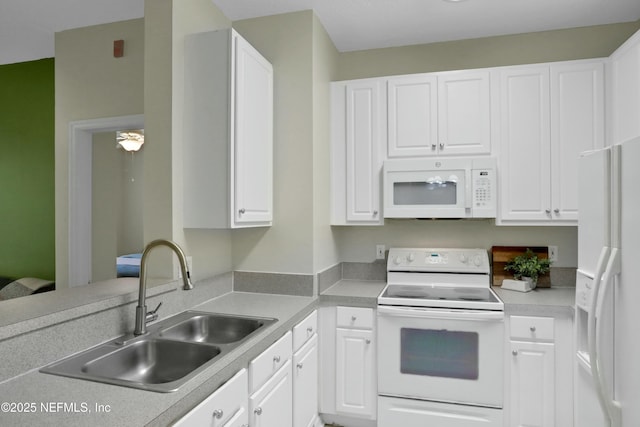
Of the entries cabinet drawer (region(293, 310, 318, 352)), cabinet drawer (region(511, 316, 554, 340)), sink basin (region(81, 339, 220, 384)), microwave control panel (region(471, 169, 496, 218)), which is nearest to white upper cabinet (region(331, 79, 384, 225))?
microwave control panel (region(471, 169, 496, 218))

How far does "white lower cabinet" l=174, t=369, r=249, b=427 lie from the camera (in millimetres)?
1166

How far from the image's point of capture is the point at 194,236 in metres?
2.18

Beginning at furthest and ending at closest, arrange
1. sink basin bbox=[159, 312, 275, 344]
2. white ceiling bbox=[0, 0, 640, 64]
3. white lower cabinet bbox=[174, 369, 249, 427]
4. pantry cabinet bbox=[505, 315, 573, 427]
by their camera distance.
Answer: white ceiling bbox=[0, 0, 640, 64] → pantry cabinet bbox=[505, 315, 573, 427] → sink basin bbox=[159, 312, 275, 344] → white lower cabinet bbox=[174, 369, 249, 427]

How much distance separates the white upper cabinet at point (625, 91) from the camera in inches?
81.5

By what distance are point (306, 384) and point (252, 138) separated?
1.41m

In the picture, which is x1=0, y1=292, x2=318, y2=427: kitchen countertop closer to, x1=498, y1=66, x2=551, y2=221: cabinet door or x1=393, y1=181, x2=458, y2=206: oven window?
x1=393, y1=181, x2=458, y2=206: oven window

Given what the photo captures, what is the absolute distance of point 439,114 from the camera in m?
2.62

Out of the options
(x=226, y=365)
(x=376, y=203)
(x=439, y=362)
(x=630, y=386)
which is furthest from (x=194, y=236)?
(x=630, y=386)

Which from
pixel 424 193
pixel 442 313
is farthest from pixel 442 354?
pixel 424 193

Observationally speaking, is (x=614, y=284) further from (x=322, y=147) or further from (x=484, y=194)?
(x=322, y=147)

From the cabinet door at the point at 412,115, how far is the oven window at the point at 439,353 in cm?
117

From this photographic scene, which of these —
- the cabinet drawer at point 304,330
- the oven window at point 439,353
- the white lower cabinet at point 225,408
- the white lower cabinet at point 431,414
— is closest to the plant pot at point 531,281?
the oven window at point 439,353

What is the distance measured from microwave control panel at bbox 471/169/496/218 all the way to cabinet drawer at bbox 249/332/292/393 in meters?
1.43

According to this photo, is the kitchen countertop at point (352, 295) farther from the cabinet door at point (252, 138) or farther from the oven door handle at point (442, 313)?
the cabinet door at point (252, 138)
